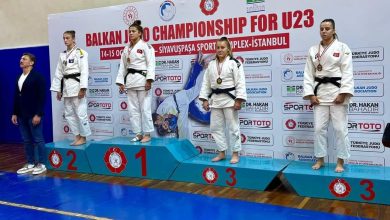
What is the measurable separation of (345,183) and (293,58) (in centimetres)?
161

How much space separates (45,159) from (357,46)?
4397 mm

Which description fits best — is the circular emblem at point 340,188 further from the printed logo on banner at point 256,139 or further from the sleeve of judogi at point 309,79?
the printed logo on banner at point 256,139

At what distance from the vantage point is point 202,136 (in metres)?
5.43

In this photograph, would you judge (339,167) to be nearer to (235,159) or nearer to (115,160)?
(235,159)

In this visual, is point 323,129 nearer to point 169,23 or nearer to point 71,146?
point 169,23

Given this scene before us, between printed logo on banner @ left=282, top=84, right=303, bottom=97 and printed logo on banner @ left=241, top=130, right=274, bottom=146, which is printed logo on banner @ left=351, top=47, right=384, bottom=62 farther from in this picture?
printed logo on banner @ left=241, top=130, right=274, bottom=146

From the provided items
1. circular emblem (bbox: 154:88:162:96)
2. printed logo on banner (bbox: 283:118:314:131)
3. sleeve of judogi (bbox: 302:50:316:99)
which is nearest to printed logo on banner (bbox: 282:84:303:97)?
printed logo on banner (bbox: 283:118:314:131)

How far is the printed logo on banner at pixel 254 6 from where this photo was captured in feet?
15.9

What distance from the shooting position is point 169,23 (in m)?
5.50

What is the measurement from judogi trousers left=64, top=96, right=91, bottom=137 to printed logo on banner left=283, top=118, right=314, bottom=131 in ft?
9.15

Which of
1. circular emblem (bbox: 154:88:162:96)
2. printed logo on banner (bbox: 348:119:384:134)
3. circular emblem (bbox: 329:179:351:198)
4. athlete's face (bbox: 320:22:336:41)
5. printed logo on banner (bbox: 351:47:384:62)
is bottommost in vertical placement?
circular emblem (bbox: 329:179:351:198)

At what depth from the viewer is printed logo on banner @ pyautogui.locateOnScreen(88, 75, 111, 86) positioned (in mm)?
6137

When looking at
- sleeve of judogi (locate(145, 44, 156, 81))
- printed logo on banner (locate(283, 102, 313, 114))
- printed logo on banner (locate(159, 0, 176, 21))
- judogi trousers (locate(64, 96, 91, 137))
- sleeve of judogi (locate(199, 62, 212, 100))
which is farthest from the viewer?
judogi trousers (locate(64, 96, 91, 137))

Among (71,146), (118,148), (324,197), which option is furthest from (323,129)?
(71,146)
